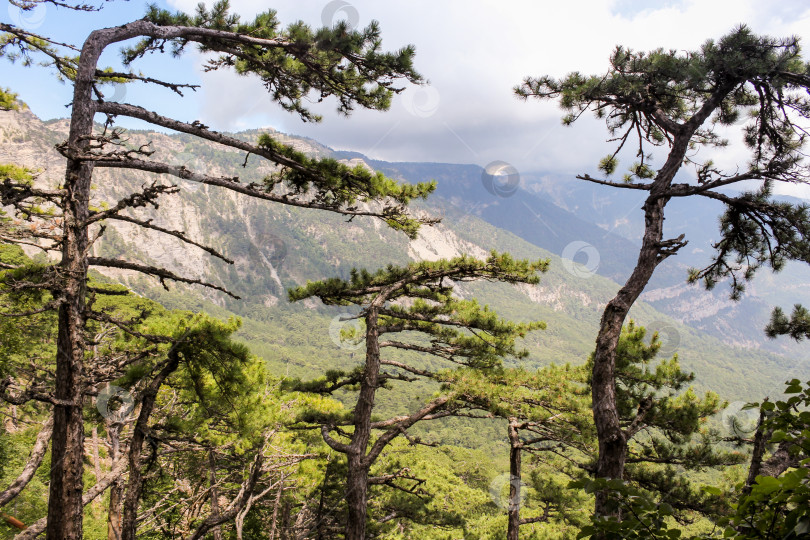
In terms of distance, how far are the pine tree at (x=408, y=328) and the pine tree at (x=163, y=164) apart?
6.26 ft

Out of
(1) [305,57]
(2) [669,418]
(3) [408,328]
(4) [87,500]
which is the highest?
(1) [305,57]

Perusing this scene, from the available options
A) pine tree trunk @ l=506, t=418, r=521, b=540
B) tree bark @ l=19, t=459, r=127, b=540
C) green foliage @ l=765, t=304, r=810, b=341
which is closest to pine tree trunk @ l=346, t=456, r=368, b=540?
pine tree trunk @ l=506, t=418, r=521, b=540

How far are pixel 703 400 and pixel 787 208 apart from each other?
5.88m

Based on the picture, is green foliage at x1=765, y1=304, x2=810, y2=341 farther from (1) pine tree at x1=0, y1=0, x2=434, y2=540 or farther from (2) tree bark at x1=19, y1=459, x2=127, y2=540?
(2) tree bark at x1=19, y1=459, x2=127, y2=540

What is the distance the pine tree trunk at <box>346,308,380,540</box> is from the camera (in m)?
6.97

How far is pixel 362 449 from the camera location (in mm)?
7176

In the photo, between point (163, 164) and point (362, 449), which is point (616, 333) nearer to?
point (362, 449)

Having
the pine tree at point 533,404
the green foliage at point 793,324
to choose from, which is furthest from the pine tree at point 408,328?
the green foliage at point 793,324

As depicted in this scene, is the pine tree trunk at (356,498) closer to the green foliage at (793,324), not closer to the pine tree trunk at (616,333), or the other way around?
the pine tree trunk at (616,333)

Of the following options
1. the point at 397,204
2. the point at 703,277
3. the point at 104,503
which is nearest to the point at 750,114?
the point at 703,277

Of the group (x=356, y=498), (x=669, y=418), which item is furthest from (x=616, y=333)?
(x=669, y=418)

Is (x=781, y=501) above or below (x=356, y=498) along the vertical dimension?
above

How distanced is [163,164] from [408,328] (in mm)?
5449

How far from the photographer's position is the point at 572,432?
775cm
